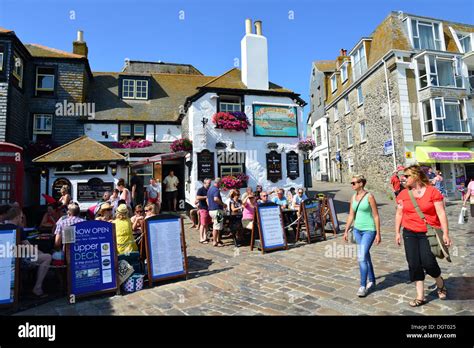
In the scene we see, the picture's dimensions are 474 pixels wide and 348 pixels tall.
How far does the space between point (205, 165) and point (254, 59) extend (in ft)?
22.0

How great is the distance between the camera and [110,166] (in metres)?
12.6

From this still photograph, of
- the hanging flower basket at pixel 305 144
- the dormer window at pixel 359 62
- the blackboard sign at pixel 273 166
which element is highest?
the dormer window at pixel 359 62

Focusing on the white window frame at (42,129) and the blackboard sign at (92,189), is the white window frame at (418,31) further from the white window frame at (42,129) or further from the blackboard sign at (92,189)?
the white window frame at (42,129)

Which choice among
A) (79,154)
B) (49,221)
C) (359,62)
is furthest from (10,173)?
(359,62)

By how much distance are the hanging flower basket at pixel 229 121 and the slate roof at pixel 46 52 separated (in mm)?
10034

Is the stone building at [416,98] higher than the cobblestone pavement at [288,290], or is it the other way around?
the stone building at [416,98]

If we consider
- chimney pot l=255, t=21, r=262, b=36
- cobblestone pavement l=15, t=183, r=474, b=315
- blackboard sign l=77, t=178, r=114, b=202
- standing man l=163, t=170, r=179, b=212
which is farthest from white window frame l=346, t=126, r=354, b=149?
blackboard sign l=77, t=178, r=114, b=202

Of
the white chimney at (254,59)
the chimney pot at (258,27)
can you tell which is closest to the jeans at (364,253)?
the white chimney at (254,59)

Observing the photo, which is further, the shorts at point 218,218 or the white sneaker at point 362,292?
the shorts at point 218,218

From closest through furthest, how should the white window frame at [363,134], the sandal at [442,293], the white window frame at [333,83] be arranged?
the sandal at [442,293]
the white window frame at [363,134]
the white window frame at [333,83]

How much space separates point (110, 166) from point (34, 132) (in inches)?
297

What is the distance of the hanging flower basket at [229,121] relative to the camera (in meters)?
14.3

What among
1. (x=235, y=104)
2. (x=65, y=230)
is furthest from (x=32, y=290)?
(x=235, y=104)
